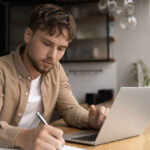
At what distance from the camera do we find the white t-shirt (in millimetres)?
1495

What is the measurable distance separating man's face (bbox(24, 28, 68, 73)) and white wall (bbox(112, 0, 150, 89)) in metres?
3.26

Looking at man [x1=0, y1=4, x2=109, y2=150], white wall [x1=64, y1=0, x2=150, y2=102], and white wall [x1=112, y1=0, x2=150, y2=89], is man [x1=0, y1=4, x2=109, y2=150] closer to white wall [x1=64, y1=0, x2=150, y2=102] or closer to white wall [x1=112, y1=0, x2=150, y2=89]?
white wall [x1=64, y1=0, x2=150, y2=102]

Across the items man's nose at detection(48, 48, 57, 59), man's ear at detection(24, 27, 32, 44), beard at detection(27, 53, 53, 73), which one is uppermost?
man's ear at detection(24, 27, 32, 44)

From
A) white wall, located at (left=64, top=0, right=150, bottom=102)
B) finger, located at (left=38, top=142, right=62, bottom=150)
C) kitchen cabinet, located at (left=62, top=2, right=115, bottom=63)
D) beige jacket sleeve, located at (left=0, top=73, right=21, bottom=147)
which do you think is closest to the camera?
finger, located at (left=38, top=142, right=62, bottom=150)

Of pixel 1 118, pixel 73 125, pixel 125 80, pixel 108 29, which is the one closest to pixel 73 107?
pixel 73 125

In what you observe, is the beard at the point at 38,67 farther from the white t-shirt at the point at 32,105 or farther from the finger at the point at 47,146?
the finger at the point at 47,146

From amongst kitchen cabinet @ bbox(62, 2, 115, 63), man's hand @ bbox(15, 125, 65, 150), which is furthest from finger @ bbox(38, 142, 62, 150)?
kitchen cabinet @ bbox(62, 2, 115, 63)

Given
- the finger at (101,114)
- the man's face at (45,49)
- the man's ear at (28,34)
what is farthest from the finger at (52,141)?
the man's ear at (28,34)

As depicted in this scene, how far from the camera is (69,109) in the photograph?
1600mm

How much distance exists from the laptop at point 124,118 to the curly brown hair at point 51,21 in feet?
1.65

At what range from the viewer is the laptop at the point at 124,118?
100 cm

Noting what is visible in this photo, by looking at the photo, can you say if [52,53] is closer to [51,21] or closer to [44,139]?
[51,21]

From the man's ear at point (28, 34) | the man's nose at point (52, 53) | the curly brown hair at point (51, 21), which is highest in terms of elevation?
the curly brown hair at point (51, 21)

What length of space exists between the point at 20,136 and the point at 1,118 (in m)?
0.45
